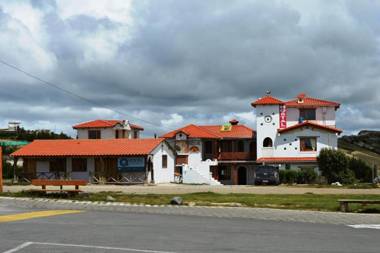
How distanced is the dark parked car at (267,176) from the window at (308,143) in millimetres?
10178

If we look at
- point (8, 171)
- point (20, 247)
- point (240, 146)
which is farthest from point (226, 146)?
point (20, 247)

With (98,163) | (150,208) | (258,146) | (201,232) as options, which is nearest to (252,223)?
(201,232)

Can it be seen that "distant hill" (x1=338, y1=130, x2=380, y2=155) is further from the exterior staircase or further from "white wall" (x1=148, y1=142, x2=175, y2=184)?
"white wall" (x1=148, y1=142, x2=175, y2=184)

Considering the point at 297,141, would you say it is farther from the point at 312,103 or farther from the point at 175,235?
the point at 175,235

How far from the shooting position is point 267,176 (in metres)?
51.7

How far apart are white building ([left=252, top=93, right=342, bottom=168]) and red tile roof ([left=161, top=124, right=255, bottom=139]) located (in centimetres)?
380

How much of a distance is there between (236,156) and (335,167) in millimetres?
13771

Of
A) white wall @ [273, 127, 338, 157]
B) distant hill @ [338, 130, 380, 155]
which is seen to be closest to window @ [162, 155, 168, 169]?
white wall @ [273, 127, 338, 157]

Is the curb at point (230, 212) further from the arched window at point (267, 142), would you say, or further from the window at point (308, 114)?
the window at point (308, 114)

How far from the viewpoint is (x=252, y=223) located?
15.9 m

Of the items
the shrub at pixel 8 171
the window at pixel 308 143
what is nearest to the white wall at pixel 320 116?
the window at pixel 308 143

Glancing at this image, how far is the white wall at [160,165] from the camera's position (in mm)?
53719

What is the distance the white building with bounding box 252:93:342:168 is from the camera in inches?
2398

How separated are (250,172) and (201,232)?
52.1 metres
